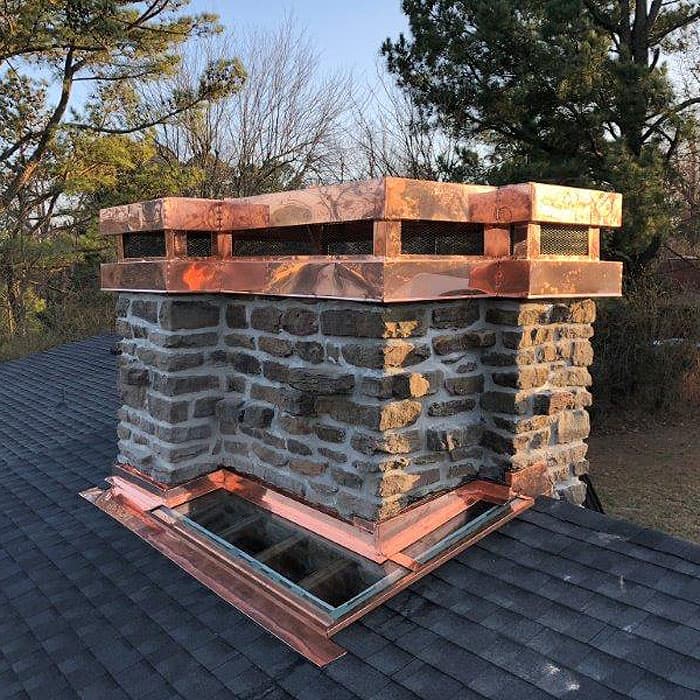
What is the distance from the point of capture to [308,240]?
2736 millimetres

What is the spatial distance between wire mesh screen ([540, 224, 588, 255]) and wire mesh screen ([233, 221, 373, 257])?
0.77 meters

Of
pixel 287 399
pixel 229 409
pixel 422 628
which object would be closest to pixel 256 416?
pixel 229 409

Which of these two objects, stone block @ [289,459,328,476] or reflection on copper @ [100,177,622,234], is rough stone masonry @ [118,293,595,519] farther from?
reflection on copper @ [100,177,622,234]

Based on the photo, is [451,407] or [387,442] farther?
[451,407]

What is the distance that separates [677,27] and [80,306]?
1495 cm

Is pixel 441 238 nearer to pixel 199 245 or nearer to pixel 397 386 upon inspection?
pixel 397 386

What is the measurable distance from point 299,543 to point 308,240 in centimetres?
132

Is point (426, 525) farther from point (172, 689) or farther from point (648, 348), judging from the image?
point (648, 348)

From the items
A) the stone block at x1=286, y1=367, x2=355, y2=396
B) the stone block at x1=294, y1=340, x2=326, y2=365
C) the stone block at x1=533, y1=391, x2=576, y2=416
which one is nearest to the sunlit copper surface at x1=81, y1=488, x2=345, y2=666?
the stone block at x1=286, y1=367, x2=355, y2=396

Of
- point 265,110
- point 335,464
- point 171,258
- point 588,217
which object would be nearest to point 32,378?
point 171,258

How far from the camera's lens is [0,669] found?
6.99ft

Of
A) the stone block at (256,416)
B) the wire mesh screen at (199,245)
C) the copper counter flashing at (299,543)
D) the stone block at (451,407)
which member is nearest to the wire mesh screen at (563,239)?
the stone block at (451,407)

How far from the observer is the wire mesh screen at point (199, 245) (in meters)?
2.99

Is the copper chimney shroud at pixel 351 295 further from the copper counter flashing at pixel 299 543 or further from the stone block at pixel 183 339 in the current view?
the stone block at pixel 183 339
